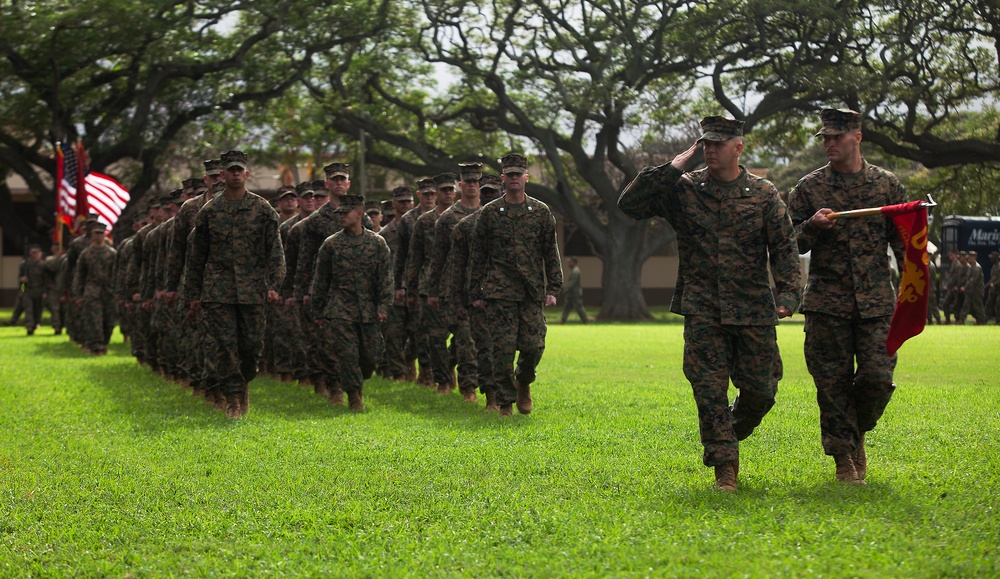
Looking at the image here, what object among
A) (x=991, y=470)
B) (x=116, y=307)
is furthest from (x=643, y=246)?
(x=991, y=470)

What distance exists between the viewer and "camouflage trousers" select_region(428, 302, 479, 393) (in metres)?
12.6

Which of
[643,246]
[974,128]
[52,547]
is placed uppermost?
[974,128]

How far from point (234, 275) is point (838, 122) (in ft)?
18.7

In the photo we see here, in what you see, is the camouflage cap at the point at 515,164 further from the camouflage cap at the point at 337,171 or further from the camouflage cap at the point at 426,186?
the camouflage cap at the point at 426,186

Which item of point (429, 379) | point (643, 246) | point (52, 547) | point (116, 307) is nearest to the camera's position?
point (52, 547)

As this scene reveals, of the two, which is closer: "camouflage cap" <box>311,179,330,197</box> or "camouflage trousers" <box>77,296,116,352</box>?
"camouflage cap" <box>311,179,330,197</box>

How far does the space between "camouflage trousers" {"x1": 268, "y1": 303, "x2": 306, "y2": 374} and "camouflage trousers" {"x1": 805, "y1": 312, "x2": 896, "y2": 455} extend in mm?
8125

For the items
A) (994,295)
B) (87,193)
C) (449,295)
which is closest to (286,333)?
(449,295)

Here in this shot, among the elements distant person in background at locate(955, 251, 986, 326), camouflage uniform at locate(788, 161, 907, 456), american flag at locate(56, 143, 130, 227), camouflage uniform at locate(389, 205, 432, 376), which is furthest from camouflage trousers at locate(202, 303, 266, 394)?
distant person in background at locate(955, 251, 986, 326)

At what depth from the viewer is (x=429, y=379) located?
46.5ft

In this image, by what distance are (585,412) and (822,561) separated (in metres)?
5.77

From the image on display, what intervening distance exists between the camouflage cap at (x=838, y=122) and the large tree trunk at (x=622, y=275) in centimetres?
2918

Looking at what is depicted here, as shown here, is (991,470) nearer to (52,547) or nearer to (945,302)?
(52,547)

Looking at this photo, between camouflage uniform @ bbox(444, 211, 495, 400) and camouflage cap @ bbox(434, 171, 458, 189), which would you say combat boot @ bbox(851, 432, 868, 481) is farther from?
camouflage cap @ bbox(434, 171, 458, 189)
